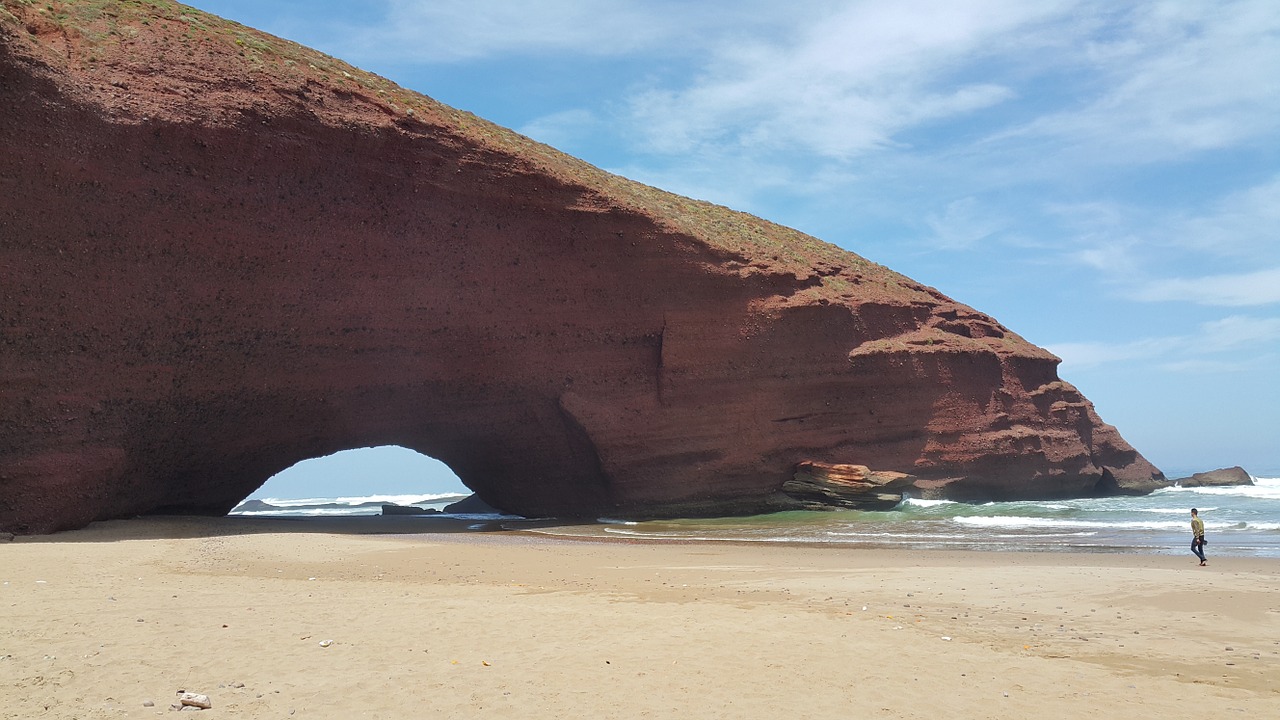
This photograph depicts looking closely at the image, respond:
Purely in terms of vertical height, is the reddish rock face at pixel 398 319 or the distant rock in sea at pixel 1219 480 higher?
the reddish rock face at pixel 398 319

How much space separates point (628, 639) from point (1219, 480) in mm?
44262

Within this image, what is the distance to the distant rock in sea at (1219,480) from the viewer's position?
135 ft

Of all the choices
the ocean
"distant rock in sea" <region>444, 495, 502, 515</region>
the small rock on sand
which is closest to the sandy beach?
the small rock on sand

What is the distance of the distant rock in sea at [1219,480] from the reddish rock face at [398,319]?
14122 mm

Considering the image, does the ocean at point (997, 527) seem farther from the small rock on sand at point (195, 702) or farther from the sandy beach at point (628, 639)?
the small rock on sand at point (195, 702)

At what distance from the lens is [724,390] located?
25.3 m

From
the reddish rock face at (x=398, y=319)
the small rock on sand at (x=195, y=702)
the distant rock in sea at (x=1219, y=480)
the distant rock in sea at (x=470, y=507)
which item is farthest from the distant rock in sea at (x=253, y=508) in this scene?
the small rock on sand at (x=195, y=702)

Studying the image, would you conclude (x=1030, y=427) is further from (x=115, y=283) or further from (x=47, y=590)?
(x=47, y=590)

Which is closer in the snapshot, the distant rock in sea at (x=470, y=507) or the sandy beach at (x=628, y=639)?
the sandy beach at (x=628, y=639)

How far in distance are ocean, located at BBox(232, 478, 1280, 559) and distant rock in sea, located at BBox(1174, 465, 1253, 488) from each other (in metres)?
13.8

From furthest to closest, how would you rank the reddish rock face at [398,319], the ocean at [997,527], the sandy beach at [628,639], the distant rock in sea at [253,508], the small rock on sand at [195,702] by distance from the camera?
1. the distant rock in sea at [253,508]
2. the ocean at [997,527]
3. the reddish rock face at [398,319]
4. the sandy beach at [628,639]
5. the small rock on sand at [195,702]

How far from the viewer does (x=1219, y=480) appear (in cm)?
4144

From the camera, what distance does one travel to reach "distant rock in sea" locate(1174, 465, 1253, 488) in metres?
41.3

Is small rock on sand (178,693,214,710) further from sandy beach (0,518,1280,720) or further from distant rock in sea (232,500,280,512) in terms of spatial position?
distant rock in sea (232,500,280,512)
